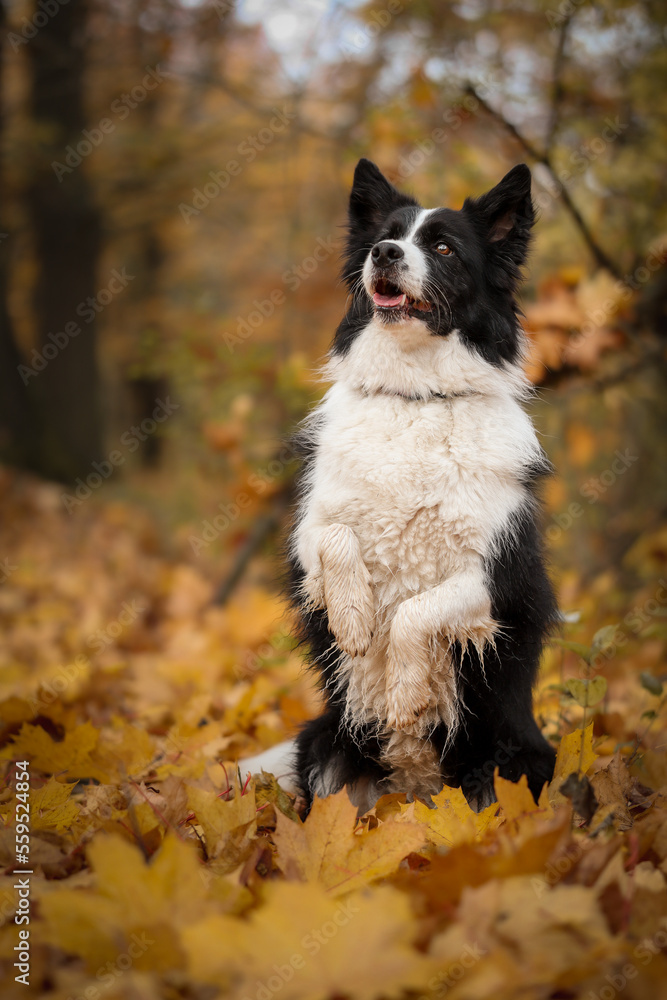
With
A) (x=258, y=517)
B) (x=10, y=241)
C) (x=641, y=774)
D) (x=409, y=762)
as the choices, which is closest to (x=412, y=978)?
(x=409, y=762)

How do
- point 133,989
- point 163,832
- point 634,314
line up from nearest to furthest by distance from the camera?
point 133,989 < point 163,832 < point 634,314

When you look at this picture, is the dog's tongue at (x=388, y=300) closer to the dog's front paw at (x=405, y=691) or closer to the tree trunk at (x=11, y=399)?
the dog's front paw at (x=405, y=691)

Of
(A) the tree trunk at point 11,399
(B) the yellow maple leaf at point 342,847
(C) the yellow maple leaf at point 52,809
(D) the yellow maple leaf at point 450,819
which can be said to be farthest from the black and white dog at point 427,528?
(A) the tree trunk at point 11,399

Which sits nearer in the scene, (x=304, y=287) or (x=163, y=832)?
(x=163, y=832)

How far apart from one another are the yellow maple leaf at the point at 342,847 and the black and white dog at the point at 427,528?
56 centimetres

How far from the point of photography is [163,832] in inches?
74.9

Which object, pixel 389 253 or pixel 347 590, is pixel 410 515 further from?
pixel 389 253

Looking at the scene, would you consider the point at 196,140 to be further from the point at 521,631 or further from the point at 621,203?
the point at 521,631

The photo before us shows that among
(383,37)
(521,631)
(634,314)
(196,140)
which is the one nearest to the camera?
(521,631)

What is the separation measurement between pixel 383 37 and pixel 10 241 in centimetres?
687

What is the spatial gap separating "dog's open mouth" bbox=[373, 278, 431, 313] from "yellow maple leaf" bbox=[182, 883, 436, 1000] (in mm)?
1864

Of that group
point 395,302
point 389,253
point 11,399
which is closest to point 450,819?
point 395,302

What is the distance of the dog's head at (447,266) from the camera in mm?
2623

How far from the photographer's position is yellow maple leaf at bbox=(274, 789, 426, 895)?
68.9 inches
